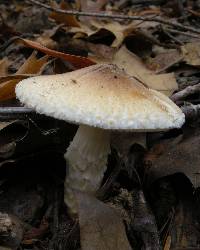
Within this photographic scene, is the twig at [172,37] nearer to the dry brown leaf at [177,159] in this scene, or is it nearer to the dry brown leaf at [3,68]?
the dry brown leaf at [177,159]

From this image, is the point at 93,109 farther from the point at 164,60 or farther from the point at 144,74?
the point at 164,60

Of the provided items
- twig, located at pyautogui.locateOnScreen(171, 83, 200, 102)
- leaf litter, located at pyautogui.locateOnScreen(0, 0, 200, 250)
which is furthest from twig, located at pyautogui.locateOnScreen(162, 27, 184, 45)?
twig, located at pyautogui.locateOnScreen(171, 83, 200, 102)

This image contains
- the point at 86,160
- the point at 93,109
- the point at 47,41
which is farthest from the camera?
the point at 47,41

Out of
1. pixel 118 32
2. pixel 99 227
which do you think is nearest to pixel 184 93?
pixel 99 227

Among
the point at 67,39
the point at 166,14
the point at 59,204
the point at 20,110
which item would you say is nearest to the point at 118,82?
the point at 20,110

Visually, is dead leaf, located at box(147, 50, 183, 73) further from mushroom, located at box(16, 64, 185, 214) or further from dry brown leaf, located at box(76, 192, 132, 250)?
dry brown leaf, located at box(76, 192, 132, 250)

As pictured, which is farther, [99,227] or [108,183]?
[108,183]

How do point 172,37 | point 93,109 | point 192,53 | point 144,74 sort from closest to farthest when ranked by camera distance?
point 93,109 < point 144,74 < point 192,53 < point 172,37
